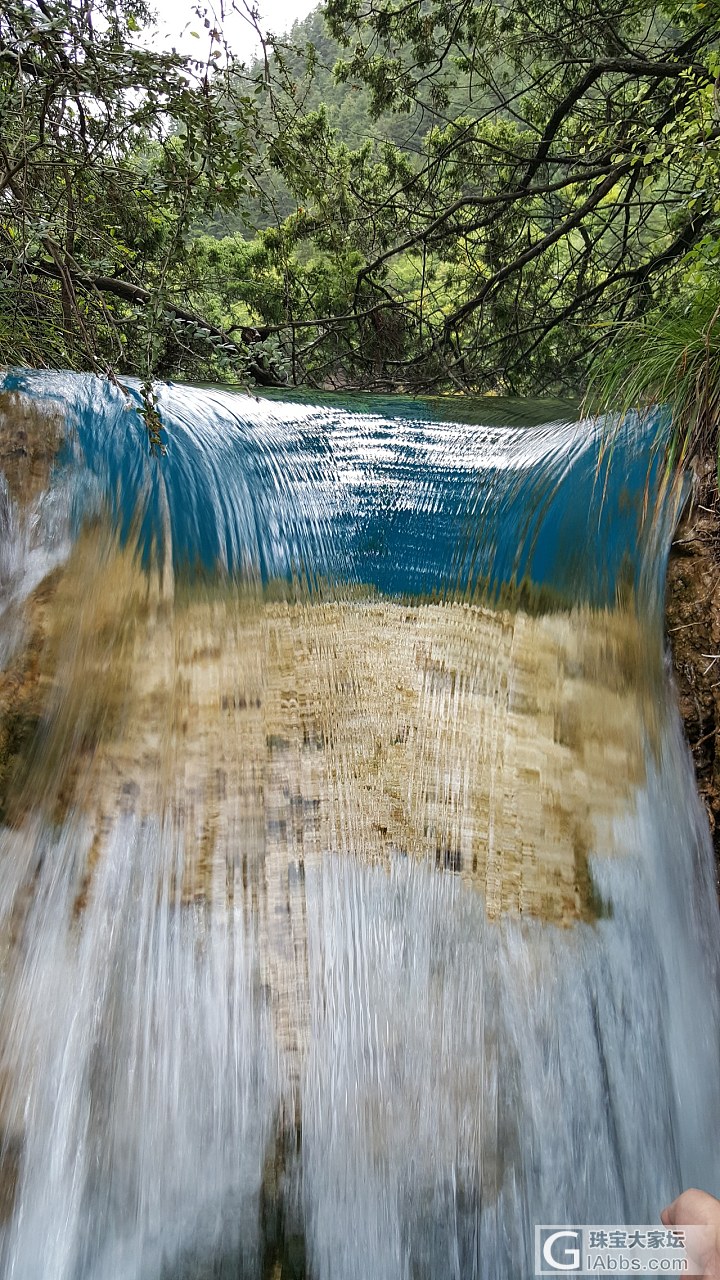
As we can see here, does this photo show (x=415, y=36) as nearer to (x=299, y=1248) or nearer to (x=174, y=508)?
(x=174, y=508)

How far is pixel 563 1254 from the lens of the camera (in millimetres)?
1842

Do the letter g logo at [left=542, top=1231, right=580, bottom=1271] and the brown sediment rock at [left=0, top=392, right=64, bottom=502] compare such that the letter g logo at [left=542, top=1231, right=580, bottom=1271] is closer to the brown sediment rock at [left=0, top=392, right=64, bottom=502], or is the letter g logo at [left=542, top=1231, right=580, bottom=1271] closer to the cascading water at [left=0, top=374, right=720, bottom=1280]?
the cascading water at [left=0, top=374, right=720, bottom=1280]

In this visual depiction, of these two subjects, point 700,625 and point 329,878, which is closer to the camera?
point 329,878

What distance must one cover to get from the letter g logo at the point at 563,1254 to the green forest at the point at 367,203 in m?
2.32

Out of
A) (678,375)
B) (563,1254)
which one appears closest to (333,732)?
(563,1254)

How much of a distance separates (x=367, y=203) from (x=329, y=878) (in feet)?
17.2

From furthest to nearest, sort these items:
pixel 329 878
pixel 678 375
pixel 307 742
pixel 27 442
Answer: pixel 678 375 < pixel 27 442 < pixel 307 742 < pixel 329 878

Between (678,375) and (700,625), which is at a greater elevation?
(678,375)

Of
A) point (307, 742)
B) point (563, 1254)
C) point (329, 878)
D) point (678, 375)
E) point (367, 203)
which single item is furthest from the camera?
point (367, 203)

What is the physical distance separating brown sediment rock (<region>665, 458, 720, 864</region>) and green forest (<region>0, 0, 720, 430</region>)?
341 mm

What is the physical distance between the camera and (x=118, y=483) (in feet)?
9.16

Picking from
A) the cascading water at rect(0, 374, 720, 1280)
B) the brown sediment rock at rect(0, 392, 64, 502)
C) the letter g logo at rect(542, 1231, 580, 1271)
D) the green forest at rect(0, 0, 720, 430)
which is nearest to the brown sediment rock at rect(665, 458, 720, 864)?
the cascading water at rect(0, 374, 720, 1280)

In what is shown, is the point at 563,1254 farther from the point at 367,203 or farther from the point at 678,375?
the point at 367,203

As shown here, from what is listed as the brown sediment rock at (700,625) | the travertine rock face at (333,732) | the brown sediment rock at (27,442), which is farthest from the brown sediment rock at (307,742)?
the brown sediment rock at (27,442)
